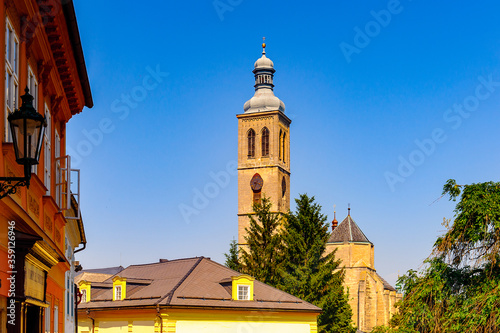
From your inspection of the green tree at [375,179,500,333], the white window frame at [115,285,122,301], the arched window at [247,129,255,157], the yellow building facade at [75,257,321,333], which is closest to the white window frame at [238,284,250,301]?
the yellow building facade at [75,257,321,333]

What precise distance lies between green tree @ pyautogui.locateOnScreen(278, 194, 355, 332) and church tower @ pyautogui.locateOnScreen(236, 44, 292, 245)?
3275 cm

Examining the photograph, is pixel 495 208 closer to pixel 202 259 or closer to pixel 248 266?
pixel 202 259

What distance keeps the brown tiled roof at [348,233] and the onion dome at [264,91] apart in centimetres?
1605

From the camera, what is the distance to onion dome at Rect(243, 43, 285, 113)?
92.4 metres

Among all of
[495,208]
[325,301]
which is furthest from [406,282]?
[325,301]

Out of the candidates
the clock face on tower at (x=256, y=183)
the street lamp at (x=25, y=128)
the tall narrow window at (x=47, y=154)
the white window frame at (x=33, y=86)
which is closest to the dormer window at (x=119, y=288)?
the tall narrow window at (x=47, y=154)

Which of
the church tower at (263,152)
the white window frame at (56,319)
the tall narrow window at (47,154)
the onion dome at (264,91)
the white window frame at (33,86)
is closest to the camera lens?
the white window frame at (33,86)

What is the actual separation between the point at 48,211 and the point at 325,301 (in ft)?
121

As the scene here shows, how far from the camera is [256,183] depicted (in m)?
89.4

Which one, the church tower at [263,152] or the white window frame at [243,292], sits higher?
the church tower at [263,152]

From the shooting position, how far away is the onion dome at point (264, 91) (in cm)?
9244

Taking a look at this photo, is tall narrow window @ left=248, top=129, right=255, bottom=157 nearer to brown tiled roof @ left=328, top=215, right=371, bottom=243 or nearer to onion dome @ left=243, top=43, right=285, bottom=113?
onion dome @ left=243, top=43, right=285, bottom=113

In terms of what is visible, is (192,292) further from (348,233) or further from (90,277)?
→ (348,233)

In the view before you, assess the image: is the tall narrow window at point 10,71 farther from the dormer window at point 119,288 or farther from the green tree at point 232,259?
the green tree at point 232,259
